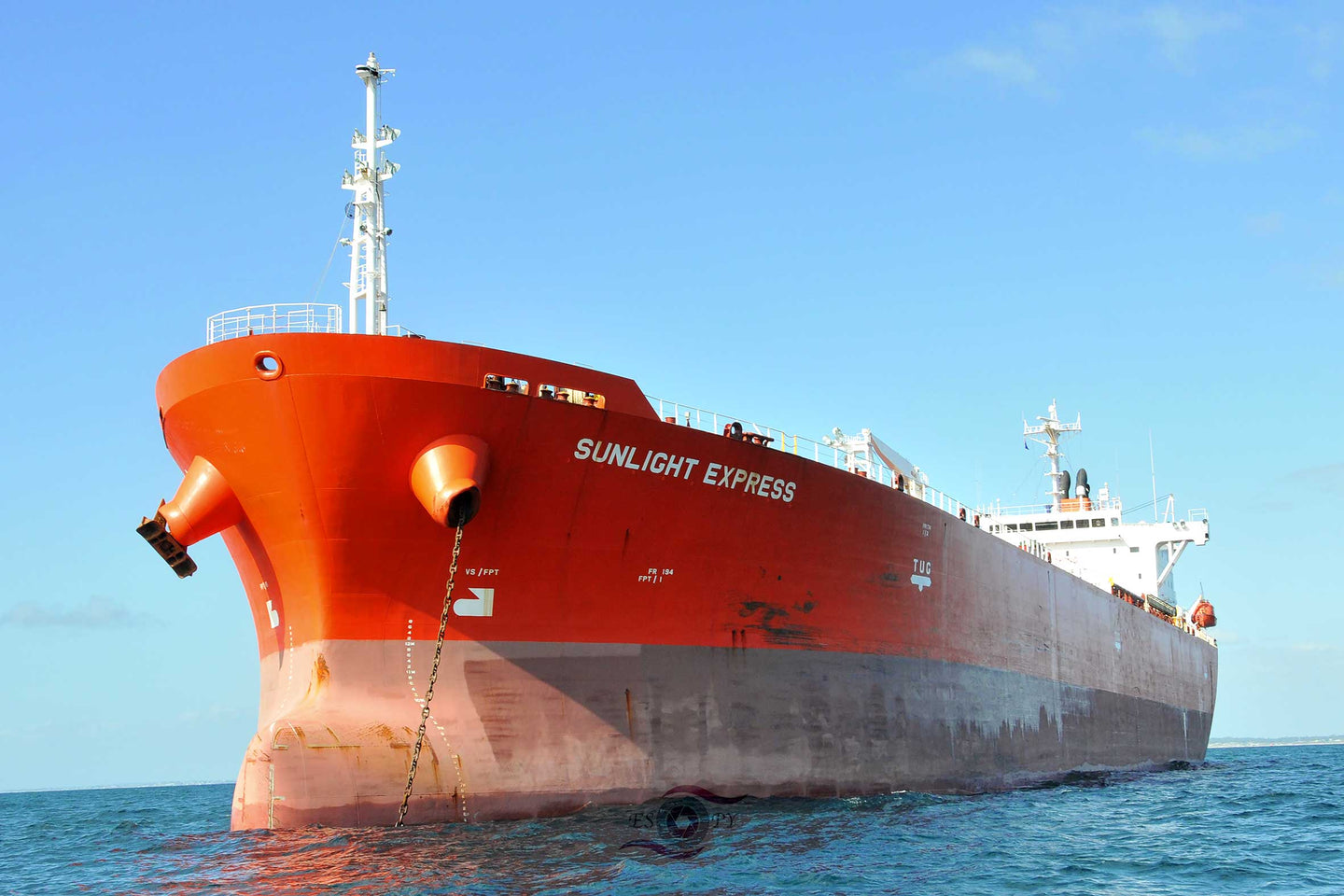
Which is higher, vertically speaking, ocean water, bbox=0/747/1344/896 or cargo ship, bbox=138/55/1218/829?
cargo ship, bbox=138/55/1218/829

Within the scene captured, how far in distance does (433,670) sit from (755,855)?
12.8ft

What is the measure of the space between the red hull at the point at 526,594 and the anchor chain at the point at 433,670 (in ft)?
→ 0.35

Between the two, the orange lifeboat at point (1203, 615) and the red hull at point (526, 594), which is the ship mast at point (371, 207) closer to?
the red hull at point (526, 594)

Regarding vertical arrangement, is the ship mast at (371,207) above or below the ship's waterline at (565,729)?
above

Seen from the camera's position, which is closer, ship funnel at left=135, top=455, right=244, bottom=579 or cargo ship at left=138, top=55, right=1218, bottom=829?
cargo ship at left=138, top=55, right=1218, bottom=829

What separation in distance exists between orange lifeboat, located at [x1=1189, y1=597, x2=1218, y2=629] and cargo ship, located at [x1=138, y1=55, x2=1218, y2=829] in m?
23.3

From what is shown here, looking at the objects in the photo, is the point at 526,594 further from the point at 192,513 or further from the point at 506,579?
the point at 192,513

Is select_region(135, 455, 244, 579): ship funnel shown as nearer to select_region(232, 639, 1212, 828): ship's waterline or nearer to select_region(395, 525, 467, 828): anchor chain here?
select_region(232, 639, 1212, 828): ship's waterline

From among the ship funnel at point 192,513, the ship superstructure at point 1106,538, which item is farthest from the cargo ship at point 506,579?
the ship superstructure at point 1106,538

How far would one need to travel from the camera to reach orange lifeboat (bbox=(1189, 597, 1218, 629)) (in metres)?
36.2

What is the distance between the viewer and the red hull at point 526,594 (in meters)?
12.2

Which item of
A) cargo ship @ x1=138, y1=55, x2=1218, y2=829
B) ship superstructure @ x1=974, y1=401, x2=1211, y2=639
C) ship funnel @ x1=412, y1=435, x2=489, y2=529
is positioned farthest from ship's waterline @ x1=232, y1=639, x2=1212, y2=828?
ship superstructure @ x1=974, y1=401, x2=1211, y2=639

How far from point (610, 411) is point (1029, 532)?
2325cm

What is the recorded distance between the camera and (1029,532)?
33.3 meters
